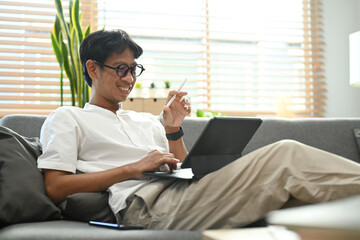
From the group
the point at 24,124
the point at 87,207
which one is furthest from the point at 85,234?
the point at 24,124

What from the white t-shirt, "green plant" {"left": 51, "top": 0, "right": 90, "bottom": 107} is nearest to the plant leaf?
"green plant" {"left": 51, "top": 0, "right": 90, "bottom": 107}

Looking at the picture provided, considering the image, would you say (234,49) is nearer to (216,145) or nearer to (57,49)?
(57,49)

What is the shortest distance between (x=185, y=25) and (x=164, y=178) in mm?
2798

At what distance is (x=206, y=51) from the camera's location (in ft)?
12.7

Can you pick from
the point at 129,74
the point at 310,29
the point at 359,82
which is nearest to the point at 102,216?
the point at 129,74

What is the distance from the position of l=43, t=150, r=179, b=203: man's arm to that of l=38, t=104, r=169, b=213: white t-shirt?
0.11 ft

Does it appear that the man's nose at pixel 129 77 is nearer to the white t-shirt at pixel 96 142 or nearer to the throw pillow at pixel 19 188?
the white t-shirt at pixel 96 142

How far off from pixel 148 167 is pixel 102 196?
18 cm

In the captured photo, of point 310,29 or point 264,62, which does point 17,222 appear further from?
point 310,29

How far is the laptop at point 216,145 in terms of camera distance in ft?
4.09

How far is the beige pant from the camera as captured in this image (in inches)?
43.0

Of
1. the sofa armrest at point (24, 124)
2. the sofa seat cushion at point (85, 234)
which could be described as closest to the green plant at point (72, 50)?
the sofa armrest at point (24, 124)

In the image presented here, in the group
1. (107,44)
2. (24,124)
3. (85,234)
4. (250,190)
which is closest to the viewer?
(85,234)

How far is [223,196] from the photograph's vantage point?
3.92 ft
